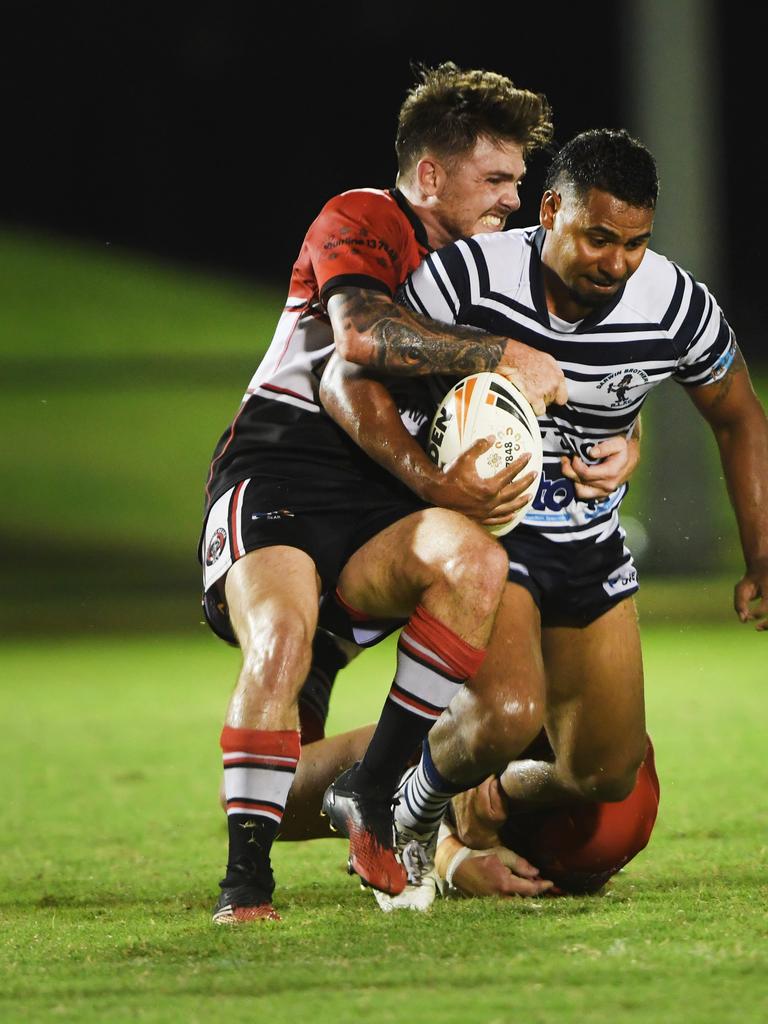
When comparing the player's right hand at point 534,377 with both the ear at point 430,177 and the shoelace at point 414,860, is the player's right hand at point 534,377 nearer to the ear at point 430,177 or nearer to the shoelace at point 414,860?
the ear at point 430,177

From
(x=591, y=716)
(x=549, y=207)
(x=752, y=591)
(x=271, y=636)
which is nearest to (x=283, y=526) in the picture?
(x=271, y=636)

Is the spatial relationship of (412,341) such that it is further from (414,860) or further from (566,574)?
(414,860)

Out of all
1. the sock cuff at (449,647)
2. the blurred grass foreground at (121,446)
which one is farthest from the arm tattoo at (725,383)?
the blurred grass foreground at (121,446)

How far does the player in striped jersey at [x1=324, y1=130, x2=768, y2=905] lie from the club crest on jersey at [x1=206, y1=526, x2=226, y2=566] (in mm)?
440

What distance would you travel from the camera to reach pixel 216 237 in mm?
25953

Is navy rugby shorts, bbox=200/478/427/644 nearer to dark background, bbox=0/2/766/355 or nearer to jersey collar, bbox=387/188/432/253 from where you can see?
jersey collar, bbox=387/188/432/253

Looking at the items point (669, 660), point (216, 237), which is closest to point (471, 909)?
point (669, 660)

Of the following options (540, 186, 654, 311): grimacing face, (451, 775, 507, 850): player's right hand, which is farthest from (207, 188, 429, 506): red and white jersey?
(451, 775, 507, 850): player's right hand

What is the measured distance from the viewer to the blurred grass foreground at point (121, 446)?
13.4 meters

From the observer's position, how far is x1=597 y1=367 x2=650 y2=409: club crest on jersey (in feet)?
14.4

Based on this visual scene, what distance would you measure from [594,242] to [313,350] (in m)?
0.87

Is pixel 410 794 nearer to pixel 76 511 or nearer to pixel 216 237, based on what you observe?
pixel 76 511

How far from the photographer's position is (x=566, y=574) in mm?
4477

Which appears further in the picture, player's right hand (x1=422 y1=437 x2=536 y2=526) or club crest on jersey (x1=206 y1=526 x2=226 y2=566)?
club crest on jersey (x1=206 y1=526 x2=226 y2=566)
